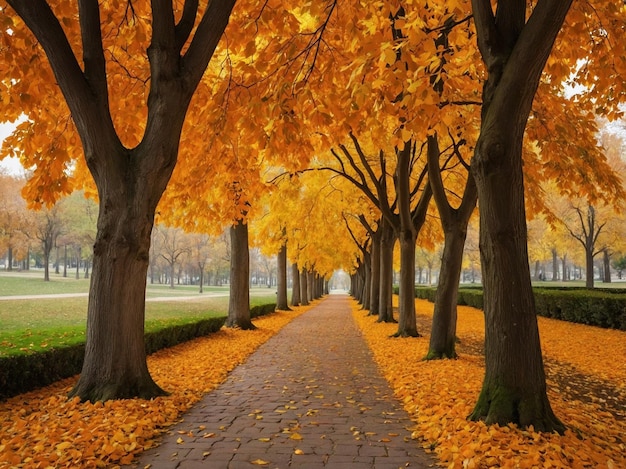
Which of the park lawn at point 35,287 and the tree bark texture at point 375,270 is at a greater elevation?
the tree bark texture at point 375,270

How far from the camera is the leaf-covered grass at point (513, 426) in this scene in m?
3.62

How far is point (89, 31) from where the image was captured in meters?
5.75

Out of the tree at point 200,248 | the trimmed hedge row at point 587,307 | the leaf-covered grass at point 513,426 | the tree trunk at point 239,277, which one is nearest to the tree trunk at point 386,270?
the leaf-covered grass at point 513,426

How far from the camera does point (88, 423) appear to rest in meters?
4.57

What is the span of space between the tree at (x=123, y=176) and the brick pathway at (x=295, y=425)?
1239mm

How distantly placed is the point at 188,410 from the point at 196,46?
4.56m

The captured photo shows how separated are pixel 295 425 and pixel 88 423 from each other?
6.92ft

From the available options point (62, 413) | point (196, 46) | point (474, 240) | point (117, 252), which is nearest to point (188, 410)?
point (62, 413)

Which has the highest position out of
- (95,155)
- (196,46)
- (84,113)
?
(196,46)

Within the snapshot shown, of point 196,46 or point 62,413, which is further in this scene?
point 196,46

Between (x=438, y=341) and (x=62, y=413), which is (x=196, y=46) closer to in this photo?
(x=62, y=413)

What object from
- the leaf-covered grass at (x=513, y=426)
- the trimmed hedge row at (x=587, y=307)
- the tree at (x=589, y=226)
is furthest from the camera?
the tree at (x=589, y=226)

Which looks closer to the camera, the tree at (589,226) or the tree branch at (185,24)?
the tree branch at (185,24)

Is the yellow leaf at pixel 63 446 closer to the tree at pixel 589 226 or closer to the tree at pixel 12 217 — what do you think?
the tree at pixel 589 226
